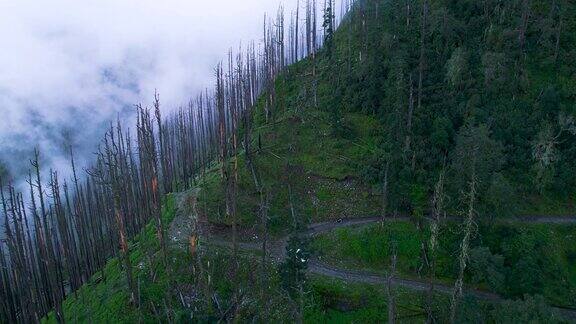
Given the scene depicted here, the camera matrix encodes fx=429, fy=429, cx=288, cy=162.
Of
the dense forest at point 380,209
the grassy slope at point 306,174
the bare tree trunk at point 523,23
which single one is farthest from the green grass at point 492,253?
the bare tree trunk at point 523,23

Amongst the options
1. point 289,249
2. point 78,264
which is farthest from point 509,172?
point 78,264

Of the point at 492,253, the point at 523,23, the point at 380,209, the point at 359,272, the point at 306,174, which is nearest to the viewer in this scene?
the point at 492,253

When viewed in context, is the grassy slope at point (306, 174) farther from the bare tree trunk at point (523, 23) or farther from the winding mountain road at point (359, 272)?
the bare tree trunk at point (523, 23)

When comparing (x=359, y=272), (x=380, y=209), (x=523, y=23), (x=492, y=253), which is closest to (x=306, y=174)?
(x=380, y=209)

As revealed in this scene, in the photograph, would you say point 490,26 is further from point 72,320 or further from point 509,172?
point 72,320

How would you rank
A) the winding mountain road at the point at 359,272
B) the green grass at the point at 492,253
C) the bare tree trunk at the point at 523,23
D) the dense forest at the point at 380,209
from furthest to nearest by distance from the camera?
1. the bare tree trunk at the point at 523,23
2. the winding mountain road at the point at 359,272
3. the dense forest at the point at 380,209
4. the green grass at the point at 492,253

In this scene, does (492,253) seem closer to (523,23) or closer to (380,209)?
(380,209)

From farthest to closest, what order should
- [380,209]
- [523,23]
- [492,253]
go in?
[523,23] → [380,209] → [492,253]

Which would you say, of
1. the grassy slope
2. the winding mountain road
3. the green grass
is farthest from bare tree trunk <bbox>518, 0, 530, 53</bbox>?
the green grass
